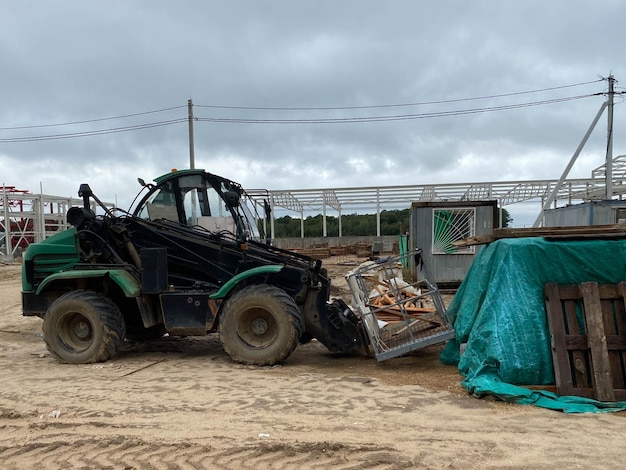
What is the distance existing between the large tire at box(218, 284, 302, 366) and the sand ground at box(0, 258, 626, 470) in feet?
0.70

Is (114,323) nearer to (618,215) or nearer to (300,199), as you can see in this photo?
(618,215)

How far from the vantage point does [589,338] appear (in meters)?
5.31

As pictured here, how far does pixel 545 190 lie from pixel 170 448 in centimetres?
2934

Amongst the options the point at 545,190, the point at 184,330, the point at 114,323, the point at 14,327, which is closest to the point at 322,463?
the point at 184,330

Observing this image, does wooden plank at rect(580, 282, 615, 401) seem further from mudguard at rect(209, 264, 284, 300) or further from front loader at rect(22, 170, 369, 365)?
mudguard at rect(209, 264, 284, 300)

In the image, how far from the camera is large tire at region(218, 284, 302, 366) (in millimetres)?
6676

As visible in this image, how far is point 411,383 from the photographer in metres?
5.91

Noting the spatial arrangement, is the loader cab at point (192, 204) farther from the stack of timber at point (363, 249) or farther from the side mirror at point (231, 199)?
the stack of timber at point (363, 249)

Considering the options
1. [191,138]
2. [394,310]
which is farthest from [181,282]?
[191,138]

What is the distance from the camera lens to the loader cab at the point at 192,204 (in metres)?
7.69

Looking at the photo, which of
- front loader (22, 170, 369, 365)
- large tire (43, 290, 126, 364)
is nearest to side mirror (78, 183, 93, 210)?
front loader (22, 170, 369, 365)

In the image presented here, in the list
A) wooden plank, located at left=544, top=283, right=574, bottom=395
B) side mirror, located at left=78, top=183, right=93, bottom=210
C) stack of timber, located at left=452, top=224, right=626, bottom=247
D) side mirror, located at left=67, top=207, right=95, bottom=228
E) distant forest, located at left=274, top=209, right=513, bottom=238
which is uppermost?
distant forest, located at left=274, top=209, right=513, bottom=238

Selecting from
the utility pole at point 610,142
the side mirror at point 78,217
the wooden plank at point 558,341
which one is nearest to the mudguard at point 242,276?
the side mirror at point 78,217

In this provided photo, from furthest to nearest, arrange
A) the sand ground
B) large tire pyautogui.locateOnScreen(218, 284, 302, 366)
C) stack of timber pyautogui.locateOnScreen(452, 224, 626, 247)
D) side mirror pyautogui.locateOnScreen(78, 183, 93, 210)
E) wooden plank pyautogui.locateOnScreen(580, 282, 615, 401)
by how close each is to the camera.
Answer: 1. side mirror pyautogui.locateOnScreen(78, 183, 93, 210)
2. large tire pyautogui.locateOnScreen(218, 284, 302, 366)
3. stack of timber pyautogui.locateOnScreen(452, 224, 626, 247)
4. wooden plank pyautogui.locateOnScreen(580, 282, 615, 401)
5. the sand ground
